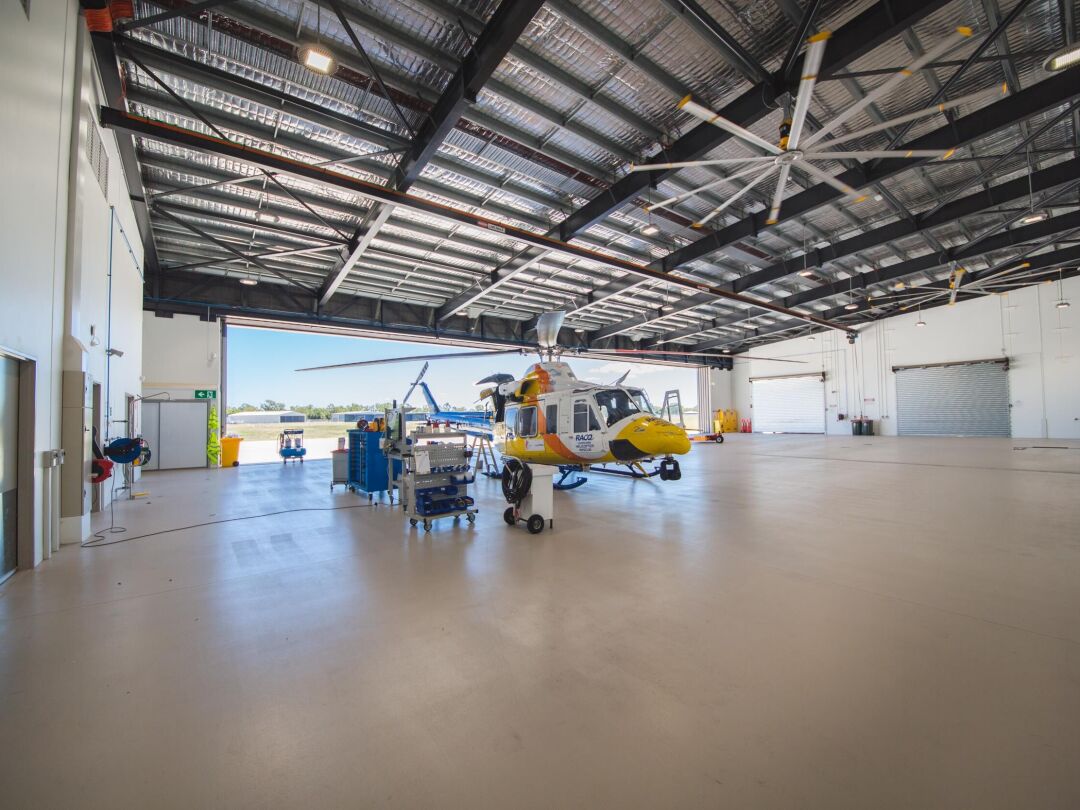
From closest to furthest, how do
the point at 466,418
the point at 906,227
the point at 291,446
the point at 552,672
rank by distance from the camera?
1. the point at 552,672
2. the point at 906,227
3. the point at 466,418
4. the point at 291,446

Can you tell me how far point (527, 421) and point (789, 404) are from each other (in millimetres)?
22512

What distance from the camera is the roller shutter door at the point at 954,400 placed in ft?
58.2

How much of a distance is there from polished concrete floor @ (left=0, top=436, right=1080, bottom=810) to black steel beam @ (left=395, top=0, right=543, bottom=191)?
5343 mm

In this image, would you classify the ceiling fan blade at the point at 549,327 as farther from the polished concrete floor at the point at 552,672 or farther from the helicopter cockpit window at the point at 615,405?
the polished concrete floor at the point at 552,672

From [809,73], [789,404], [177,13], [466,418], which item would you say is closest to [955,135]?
[809,73]

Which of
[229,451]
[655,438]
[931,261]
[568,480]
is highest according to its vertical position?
[931,261]

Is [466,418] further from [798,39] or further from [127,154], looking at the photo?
[798,39]

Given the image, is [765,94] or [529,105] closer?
[765,94]

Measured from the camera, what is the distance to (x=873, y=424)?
70.0 feet

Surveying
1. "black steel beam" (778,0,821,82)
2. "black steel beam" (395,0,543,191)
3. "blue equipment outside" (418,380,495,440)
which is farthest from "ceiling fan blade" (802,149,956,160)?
"blue equipment outside" (418,380,495,440)

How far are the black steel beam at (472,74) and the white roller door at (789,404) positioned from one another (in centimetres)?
2406

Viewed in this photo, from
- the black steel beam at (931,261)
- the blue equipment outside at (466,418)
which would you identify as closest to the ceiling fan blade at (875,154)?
the blue equipment outside at (466,418)

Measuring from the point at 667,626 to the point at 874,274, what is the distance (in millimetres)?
17432

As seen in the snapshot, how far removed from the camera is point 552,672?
224 cm
